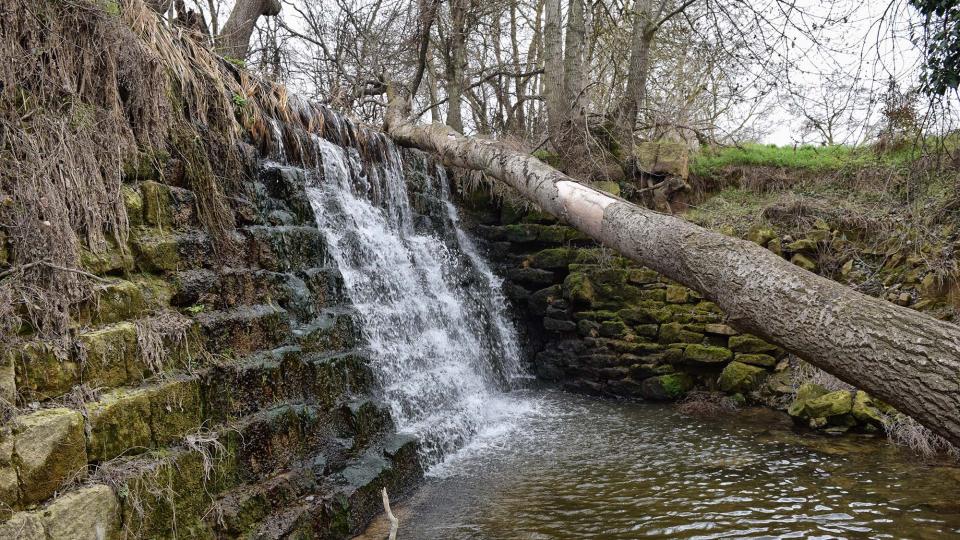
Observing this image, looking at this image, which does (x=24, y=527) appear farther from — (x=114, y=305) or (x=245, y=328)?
(x=245, y=328)

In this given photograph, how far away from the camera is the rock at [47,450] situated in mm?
2182

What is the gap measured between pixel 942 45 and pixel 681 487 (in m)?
3.24

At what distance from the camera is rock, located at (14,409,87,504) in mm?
2182

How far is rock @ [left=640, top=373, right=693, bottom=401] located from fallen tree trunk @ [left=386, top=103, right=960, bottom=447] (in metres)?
3.26

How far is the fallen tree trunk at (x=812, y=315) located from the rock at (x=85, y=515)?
2.95 metres

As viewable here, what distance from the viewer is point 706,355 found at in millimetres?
6484

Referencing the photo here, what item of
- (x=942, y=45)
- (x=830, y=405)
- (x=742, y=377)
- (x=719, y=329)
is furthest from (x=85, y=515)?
(x=719, y=329)

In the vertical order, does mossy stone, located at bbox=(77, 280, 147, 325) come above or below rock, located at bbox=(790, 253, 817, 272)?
above

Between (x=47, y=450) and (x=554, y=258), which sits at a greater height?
(x=554, y=258)

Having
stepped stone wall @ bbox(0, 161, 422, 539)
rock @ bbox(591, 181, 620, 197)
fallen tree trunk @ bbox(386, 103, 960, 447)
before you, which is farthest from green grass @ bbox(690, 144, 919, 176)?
stepped stone wall @ bbox(0, 161, 422, 539)

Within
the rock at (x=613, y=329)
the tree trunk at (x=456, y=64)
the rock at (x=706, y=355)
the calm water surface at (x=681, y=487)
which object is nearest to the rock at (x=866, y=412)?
the calm water surface at (x=681, y=487)

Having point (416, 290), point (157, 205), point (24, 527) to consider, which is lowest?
point (24, 527)

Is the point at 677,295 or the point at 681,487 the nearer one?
the point at 681,487

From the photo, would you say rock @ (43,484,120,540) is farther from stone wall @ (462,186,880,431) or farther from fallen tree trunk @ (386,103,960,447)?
stone wall @ (462,186,880,431)
